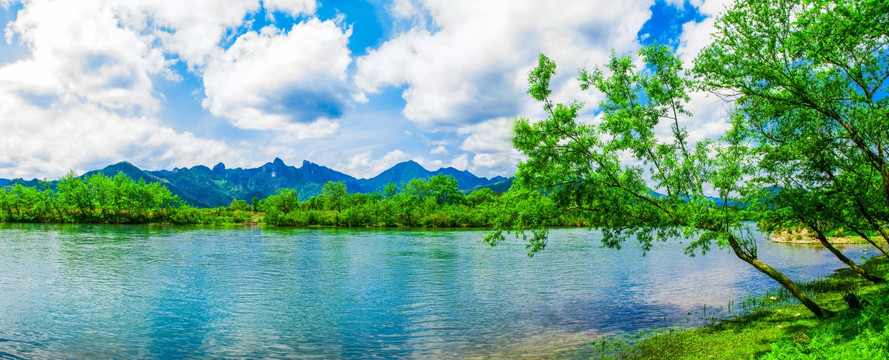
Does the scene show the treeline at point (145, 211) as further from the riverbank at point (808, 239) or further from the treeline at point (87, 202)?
the riverbank at point (808, 239)

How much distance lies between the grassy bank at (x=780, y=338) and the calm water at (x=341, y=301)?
281 cm

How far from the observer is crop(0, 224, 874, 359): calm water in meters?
21.5

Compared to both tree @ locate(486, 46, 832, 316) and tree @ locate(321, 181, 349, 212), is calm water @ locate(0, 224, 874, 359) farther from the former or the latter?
tree @ locate(321, 181, 349, 212)

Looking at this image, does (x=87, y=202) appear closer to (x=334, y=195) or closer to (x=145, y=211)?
(x=145, y=211)

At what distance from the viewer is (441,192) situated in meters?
194

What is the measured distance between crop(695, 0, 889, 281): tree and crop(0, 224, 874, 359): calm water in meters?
9.82

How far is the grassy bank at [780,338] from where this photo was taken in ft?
42.9

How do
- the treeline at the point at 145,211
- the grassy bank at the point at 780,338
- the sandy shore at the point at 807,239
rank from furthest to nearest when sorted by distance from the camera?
the treeline at the point at 145,211
the sandy shore at the point at 807,239
the grassy bank at the point at 780,338

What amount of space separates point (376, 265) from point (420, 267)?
16.7 ft

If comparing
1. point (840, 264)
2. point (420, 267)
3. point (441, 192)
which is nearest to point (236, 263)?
point (420, 267)

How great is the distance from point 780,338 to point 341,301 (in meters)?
24.7

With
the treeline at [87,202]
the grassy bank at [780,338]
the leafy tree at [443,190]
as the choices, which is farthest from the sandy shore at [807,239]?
the treeline at [87,202]

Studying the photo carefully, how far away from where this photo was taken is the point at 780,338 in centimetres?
1686

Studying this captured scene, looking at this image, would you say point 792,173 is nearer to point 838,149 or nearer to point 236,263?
point 838,149
